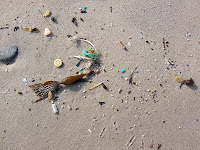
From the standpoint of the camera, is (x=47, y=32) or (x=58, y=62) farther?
(x=47, y=32)

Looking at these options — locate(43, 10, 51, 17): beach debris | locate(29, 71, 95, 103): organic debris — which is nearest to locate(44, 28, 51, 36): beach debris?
locate(43, 10, 51, 17): beach debris

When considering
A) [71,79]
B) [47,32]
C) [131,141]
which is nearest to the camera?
[131,141]

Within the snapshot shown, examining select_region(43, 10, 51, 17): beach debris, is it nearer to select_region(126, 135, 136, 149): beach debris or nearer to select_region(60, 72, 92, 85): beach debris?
select_region(60, 72, 92, 85): beach debris

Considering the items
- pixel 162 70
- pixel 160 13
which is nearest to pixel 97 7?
pixel 160 13

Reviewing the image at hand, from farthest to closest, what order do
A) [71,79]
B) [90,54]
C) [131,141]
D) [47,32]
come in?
[47,32] → [90,54] → [71,79] → [131,141]

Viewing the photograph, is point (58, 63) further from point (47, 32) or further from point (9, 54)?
point (9, 54)

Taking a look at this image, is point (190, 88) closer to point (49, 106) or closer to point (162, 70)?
point (162, 70)

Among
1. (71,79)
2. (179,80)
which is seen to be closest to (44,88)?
(71,79)
